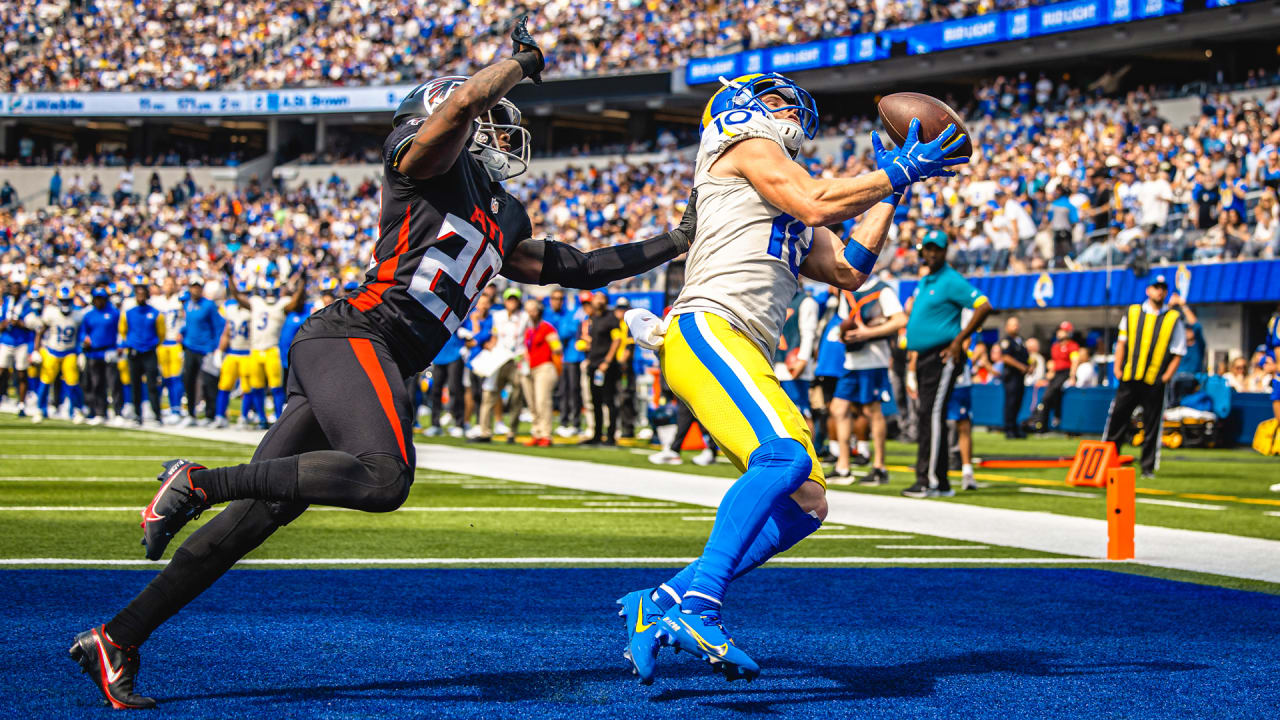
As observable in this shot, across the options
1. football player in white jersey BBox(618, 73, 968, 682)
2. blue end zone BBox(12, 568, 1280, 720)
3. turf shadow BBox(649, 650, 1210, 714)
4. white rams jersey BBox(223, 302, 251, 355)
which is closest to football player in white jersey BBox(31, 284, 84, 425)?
white rams jersey BBox(223, 302, 251, 355)

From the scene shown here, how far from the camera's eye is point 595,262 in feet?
15.0

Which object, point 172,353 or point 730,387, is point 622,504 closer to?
point 730,387

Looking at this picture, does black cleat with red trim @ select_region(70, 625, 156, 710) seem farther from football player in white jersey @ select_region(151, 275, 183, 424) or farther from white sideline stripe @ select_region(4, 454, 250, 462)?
football player in white jersey @ select_region(151, 275, 183, 424)

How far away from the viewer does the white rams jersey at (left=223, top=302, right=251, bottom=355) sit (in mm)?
17188

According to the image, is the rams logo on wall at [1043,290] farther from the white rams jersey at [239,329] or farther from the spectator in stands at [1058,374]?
the white rams jersey at [239,329]

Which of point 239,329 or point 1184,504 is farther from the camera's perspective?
point 239,329

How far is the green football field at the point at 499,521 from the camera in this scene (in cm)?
686

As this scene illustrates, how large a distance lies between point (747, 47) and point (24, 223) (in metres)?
26.3

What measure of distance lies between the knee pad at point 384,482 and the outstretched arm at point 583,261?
911 millimetres

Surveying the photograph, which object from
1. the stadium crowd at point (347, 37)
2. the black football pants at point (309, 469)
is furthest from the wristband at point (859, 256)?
the stadium crowd at point (347, 37)

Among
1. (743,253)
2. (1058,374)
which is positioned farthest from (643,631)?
(1058,374)

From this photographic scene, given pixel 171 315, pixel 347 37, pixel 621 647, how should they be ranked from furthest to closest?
1. pixel 347 37
2. pixel 171 315
3. pixel 621 647

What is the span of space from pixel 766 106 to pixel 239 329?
1384 cm

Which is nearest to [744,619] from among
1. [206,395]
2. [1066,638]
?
[1066,638]
